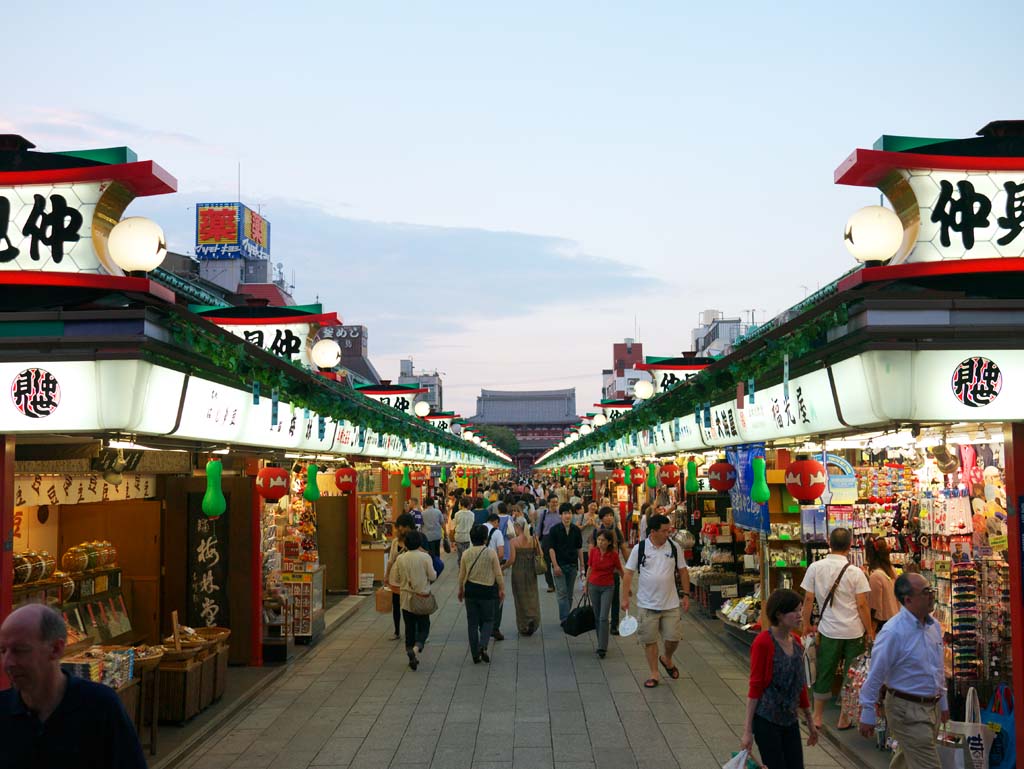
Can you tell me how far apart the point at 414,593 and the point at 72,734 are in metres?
8.41

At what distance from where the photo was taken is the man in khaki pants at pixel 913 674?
604 centimetres

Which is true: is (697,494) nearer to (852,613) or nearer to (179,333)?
(852,613)

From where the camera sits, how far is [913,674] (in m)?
6.06

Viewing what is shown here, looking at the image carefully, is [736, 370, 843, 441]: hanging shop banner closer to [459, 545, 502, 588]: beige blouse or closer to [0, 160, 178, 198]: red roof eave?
[459, 545, 502, 588]: beige blouse

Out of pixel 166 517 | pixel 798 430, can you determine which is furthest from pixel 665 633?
pixel 166 517

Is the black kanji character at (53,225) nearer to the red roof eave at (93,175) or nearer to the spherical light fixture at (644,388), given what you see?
the red roof eave at (93,175)

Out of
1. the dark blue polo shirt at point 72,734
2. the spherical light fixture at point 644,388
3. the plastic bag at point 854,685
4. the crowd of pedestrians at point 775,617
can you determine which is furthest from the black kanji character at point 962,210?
the spherical light fixture at point 644,388

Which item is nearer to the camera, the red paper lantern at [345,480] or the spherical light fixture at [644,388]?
the red paper lantern at [345,480]

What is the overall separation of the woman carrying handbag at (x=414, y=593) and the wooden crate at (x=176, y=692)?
3055mm

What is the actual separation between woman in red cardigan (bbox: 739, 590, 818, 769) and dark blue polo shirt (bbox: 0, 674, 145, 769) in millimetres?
3725

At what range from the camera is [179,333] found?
21.2 feet

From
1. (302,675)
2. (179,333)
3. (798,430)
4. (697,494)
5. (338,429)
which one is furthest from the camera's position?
(697,494)

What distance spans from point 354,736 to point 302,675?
3093 mm

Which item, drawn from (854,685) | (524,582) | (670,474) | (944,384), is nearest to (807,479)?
(854,685)
